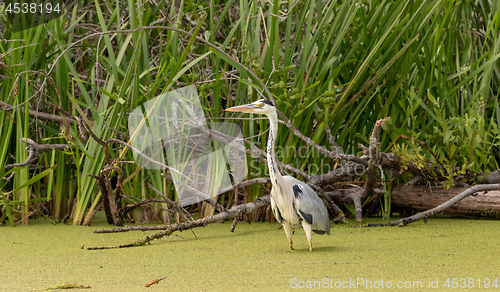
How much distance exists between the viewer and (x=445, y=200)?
9.11ft

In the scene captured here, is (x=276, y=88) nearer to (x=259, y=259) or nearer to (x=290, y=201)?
(x=290, y=201)

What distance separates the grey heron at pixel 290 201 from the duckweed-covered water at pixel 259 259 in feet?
0.38

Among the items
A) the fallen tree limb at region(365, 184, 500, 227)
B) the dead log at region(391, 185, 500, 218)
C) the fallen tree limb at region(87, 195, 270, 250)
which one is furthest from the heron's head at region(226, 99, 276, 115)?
the dead log at region(391, 185, 500, 218)

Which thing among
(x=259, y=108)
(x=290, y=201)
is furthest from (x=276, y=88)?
(x=290, y=201)

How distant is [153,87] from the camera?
2.54m

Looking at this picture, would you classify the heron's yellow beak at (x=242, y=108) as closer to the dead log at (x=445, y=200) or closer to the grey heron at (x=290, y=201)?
the grey heron at (x=290, y=201)

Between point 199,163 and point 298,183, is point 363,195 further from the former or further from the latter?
point 199,163

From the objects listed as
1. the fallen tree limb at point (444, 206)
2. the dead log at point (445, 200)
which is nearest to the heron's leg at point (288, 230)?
the fallen tree limb at point (444, 206)

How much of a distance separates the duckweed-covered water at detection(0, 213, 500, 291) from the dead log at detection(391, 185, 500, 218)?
9 cm

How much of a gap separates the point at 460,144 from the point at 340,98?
782mm

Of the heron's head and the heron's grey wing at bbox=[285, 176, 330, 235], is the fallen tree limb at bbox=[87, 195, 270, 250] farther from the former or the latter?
the heron's head

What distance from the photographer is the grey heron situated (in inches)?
80.9

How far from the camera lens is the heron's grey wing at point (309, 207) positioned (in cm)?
205

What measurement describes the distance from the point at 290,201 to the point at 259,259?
1.11 ft
